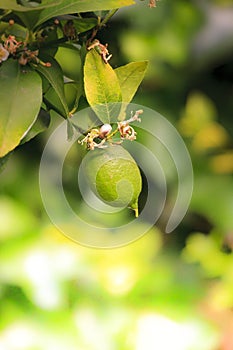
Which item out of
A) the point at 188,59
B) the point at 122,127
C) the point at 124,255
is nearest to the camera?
the point at 122,127

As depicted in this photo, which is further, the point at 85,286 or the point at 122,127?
the point at 85,286

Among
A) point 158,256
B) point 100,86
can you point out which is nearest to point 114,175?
point 100,86

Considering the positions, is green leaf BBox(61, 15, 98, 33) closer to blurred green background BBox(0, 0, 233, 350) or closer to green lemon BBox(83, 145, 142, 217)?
green lemon BBox(83, 145, 142, 217)

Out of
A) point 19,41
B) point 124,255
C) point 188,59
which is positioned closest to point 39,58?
point 19,41

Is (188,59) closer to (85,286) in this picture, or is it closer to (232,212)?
(232,212)

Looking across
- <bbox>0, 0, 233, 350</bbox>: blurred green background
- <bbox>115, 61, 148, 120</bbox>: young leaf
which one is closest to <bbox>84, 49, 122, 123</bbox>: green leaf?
<bbox>115, 61, 148, 120</bbox>: young leaf

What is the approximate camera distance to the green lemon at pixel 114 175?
9.5 inches

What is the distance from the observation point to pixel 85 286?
94 cm

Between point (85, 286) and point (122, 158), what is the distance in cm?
72

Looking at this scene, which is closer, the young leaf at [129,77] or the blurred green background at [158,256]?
the young leaf at [129,77]

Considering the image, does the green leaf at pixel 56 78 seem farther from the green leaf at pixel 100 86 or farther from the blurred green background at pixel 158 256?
the blurred green background at pixel 158 256

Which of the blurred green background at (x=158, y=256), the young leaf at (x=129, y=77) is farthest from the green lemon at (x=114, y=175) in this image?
the blurred green background at (x=158, y=256)

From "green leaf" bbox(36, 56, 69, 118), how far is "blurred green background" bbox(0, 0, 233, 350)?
54 centimetres

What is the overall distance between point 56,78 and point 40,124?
2 centimetres
